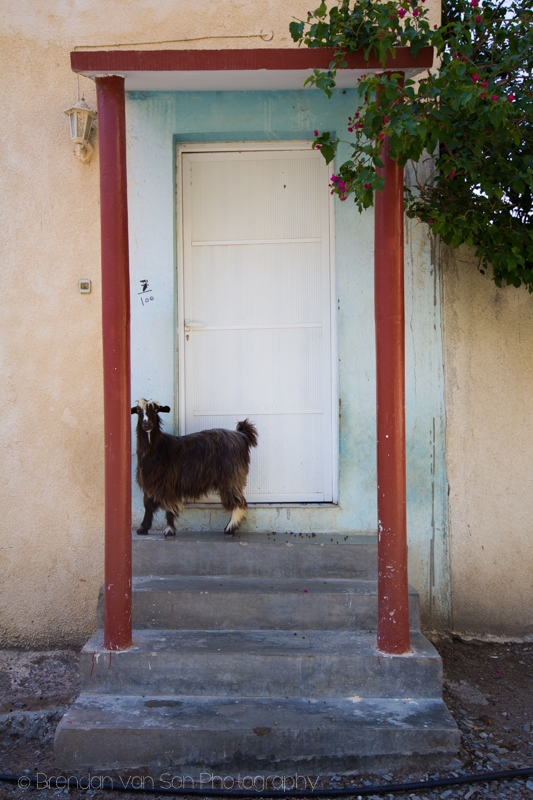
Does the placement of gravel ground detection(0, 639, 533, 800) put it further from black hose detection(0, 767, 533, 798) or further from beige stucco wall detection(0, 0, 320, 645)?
beige stucco wall detection(0, 0, 320, 645)

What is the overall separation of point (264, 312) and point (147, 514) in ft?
5.34

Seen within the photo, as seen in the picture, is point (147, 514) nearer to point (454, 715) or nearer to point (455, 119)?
point (454, 715)

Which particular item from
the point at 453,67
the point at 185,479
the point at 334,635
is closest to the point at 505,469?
the point at 334,635

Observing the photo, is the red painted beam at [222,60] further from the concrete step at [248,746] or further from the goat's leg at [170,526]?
the concrete step at [248,746]

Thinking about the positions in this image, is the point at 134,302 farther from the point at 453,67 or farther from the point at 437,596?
the point at 437,596

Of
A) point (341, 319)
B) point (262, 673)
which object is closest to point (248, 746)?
point (262, 673)

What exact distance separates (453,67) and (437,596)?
3.33 m

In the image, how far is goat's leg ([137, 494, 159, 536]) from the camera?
4953mm

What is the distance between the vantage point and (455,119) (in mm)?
3994

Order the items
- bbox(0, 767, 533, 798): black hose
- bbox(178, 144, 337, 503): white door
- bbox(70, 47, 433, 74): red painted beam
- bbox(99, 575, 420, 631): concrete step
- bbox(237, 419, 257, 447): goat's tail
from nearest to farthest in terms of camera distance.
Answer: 1. bbox(0, 767, 533, 798): black hose
2. bbox(70, 47, 433, 74): red painted beam
3. bbox(99, 575, 420, 631): concrete step
4. bbox(237, 419, 257, 447): goat's tail
5. bbox(178, 144, 337, 503): white door

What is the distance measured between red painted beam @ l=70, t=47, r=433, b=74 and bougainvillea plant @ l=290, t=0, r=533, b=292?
0.23 ft

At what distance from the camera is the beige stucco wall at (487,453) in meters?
5.10

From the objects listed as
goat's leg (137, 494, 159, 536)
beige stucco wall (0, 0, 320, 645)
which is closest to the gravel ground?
beige stucco wall (0, 0, 320, 645)

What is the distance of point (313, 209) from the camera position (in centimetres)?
527
